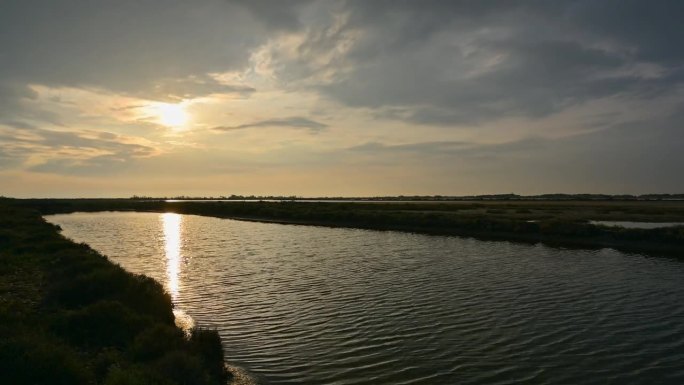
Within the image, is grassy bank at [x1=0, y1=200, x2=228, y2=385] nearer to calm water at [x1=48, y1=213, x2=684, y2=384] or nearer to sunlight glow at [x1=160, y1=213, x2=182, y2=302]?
calm water at [x1=48, y1=213, x2=684, y2=384]

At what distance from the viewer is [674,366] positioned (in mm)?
13516

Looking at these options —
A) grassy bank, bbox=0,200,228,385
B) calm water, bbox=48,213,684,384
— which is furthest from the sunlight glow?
grassy bank, bbox=0,200,228,385

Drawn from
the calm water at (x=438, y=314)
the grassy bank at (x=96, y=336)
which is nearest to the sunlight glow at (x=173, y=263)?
the calm water at (x=438, y=314)

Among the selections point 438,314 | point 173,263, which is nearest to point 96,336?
point 438,314

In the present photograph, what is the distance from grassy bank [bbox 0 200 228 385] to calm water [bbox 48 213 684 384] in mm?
2141

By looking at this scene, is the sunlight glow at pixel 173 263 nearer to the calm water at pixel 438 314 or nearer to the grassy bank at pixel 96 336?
the calm water at pixel 438 314

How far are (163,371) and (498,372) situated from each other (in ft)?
29.0

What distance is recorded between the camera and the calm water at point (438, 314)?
13383mm

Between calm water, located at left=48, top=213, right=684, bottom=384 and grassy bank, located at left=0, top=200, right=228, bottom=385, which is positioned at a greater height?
grassy bank, located at left=0, top=200, right=228, bottom=385

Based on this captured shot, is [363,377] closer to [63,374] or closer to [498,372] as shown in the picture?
[498,372]

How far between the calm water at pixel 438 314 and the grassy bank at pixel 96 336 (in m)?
2.14

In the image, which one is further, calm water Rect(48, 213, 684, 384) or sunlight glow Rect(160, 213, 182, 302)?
sunlight glow Rect(160, 213, 182, 302)

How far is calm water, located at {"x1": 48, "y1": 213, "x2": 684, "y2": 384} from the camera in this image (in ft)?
43.9

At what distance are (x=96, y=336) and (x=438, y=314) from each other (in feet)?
41.0
